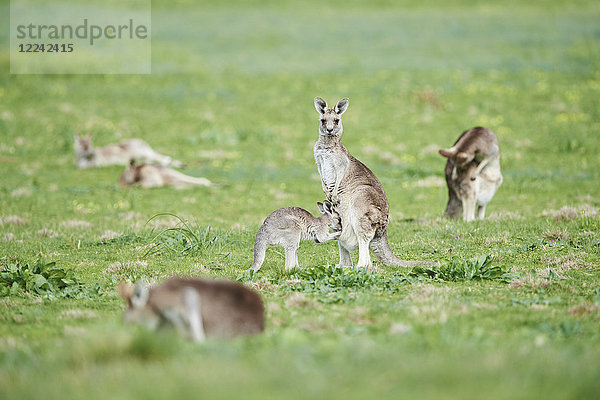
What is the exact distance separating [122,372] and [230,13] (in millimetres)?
69647

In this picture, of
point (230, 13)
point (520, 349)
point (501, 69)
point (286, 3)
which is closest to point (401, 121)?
point (501, 69)

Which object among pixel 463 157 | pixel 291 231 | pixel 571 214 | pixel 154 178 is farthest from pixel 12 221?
pixel 571 214

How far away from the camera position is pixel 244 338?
662cm

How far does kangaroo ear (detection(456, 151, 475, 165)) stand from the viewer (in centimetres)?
1636

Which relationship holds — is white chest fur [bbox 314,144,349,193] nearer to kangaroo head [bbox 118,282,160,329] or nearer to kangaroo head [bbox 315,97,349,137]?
kangaroo head [bbox 315,97,349,137]

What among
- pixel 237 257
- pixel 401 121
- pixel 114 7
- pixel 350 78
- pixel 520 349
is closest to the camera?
pixel 520 349


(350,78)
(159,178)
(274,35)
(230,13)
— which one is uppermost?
(230,13)

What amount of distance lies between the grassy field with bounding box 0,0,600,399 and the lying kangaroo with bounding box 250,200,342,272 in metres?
0.62

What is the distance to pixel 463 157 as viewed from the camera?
53.6 ft

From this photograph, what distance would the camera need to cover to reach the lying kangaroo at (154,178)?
74.4 ft

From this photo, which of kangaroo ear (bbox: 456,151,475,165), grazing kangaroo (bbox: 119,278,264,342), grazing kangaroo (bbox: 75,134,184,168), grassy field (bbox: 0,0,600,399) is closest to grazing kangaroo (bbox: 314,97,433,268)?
grassy field (bbox: 0,0,600,399)

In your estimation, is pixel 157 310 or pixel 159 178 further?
pixel 159 178

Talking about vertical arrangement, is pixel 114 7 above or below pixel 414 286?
above

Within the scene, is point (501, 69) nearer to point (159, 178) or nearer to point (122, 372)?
point (159, 178)
